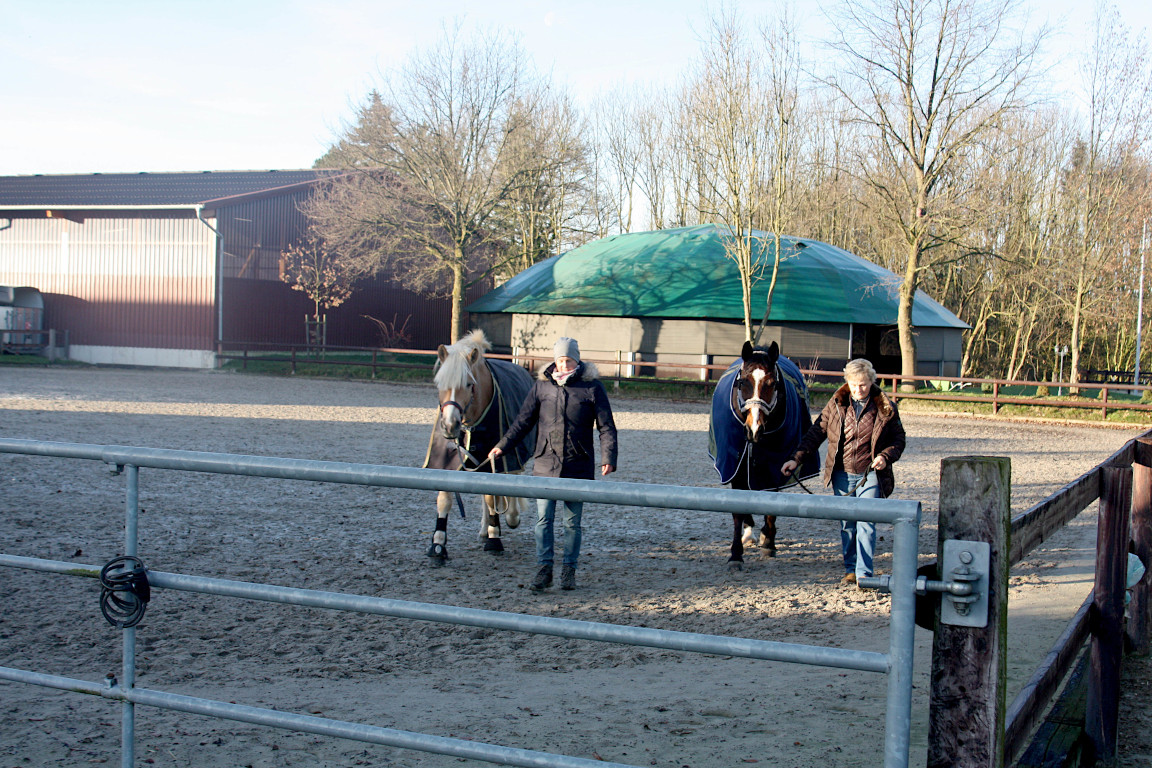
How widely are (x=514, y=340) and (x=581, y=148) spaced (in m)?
7.05

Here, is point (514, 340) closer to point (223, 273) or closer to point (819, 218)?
point (223, 273)

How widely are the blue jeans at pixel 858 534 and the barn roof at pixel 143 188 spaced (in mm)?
28247

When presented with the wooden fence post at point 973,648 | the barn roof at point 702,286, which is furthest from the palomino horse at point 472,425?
the barn roof at point 702,286

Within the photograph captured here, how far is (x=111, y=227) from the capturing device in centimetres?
3144

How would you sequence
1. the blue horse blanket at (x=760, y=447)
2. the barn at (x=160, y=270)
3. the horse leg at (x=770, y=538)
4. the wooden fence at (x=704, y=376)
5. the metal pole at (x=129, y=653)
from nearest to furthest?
1. the metal pole at (x=129, y=653)
2. the blue horse blanket at (x=760, y=447)
3. the horse leg at (x=770, y=538)
4. the wooden fence at (x=704, y=376)
5. the barn at (x=160, y=270)

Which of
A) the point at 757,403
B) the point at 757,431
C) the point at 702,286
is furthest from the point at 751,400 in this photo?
the point at 702,286

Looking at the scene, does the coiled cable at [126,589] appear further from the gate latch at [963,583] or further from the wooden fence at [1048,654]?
the wooden fence at [1048,654]

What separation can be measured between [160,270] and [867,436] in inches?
1183

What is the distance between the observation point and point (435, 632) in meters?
5.05

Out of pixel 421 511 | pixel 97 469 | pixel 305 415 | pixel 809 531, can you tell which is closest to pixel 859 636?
pixel 809 531

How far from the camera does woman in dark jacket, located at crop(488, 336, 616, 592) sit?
5.93 metres

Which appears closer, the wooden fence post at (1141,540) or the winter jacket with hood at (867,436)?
the wooden fence post at (1141,540)

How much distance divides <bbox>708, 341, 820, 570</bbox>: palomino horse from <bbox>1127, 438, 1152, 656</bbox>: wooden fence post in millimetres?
2566

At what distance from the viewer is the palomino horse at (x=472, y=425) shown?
658 centimetres
